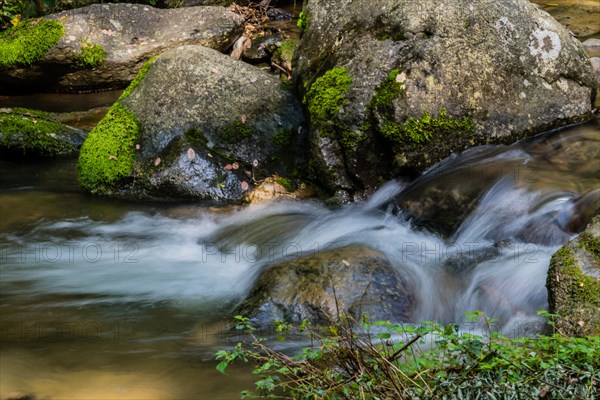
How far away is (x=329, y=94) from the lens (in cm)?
610

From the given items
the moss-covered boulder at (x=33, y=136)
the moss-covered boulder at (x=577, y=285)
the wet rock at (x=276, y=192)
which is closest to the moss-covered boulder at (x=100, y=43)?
the moss-covered boulder at (x=33, y=136)

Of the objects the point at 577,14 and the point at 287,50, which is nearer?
the point at 287,50

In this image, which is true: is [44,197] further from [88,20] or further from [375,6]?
[88,20]

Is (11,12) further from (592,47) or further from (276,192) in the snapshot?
(592,47)

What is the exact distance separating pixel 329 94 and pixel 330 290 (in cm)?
220

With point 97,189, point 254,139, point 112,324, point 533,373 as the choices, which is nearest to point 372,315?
point 112,324

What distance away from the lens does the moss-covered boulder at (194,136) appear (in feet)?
21.9

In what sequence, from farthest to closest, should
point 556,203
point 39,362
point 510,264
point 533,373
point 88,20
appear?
point 88,20, point 556,203, point 510,264, point 39,362, point 533,373

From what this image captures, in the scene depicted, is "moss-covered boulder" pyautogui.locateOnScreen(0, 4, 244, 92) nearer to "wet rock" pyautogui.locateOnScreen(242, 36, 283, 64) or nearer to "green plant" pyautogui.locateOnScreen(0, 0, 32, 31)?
"wet rock" pyautogui.locateOnScreen(242, 36, 283, 64)

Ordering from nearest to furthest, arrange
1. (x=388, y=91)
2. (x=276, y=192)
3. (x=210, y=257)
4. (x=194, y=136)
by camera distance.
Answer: (x=210, y=257) → (x=388, y=91) → (x=276, y=192) → (x=194, y=136)

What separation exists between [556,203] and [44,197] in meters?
4.74

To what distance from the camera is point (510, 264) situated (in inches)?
191

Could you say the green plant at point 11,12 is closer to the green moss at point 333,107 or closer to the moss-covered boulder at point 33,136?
the moss-covered boulder at point 33,136

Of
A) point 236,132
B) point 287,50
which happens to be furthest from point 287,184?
point 287,50
